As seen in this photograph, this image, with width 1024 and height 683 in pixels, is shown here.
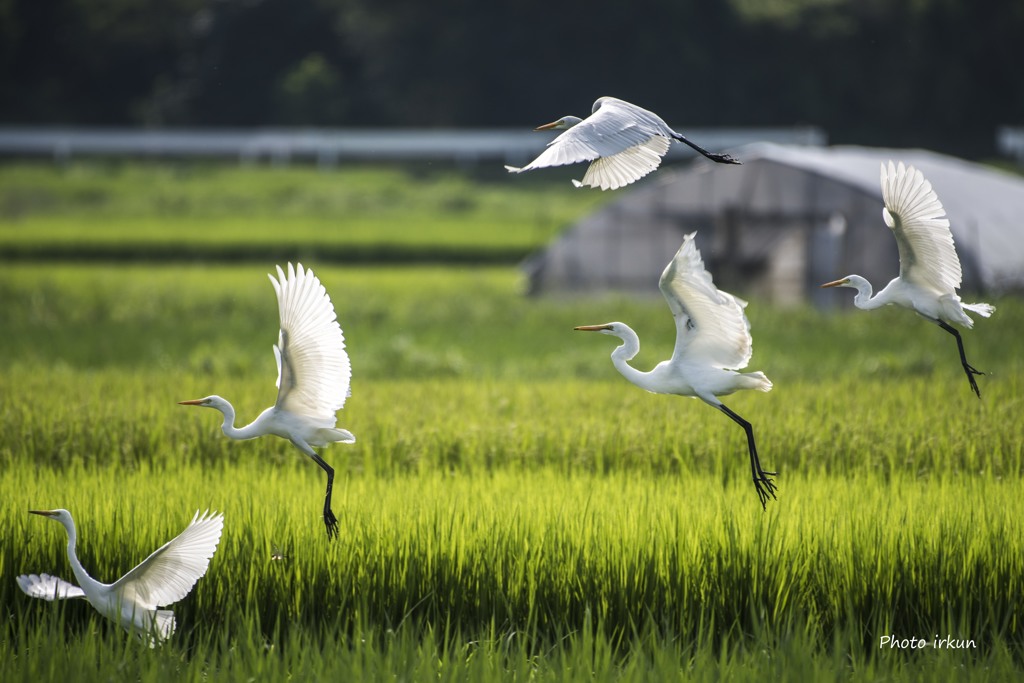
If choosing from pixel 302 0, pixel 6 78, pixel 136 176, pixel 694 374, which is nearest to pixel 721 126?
pixel 302 0

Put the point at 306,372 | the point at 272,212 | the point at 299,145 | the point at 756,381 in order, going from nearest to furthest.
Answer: the point at 306,372 → the point at 756,381 → the point at 272,212 → the point at 299,145

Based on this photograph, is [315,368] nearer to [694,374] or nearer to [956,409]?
→ [694,374]

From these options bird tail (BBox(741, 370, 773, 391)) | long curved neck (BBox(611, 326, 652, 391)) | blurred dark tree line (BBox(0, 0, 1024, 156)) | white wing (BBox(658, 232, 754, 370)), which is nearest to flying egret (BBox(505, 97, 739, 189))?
white wing (BBox(658, 232, 754, 370))

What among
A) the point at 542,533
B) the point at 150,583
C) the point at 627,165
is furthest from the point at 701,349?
the point at 150,583

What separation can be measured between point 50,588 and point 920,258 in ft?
11.3

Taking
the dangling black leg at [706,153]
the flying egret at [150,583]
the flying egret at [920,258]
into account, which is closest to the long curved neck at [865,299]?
the flying egret at [920,258]

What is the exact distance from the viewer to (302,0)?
117 feet

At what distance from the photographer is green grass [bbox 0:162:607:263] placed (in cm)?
2431

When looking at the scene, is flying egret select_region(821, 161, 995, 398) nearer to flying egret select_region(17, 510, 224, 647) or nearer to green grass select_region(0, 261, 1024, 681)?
green grass select_region(0, 261, 1024, 681)

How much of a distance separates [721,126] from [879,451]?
97.0 ft

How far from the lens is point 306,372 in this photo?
14.9ft

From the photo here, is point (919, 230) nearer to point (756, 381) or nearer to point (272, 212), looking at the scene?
point (756, 381)

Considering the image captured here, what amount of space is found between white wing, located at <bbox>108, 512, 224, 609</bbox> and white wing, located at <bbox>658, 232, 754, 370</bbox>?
1.81 m

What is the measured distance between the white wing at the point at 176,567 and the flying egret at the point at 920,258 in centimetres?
242
